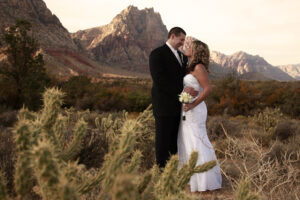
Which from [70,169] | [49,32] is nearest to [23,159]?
[70,169]

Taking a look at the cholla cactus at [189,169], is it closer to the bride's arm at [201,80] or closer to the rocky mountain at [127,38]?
the bride's arm at [201,80]

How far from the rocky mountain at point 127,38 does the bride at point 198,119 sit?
138 metres

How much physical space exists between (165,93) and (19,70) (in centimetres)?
1133

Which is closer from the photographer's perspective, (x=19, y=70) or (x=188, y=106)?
(x=188, y=106)

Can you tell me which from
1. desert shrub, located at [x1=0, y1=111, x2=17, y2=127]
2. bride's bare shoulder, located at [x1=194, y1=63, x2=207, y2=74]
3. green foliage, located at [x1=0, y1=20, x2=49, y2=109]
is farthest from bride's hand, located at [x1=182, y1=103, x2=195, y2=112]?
green foliage, located at [x1=0, y1=20, x2=49, y2=109]

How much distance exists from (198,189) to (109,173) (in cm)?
337

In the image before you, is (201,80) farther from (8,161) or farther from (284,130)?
(284,130)

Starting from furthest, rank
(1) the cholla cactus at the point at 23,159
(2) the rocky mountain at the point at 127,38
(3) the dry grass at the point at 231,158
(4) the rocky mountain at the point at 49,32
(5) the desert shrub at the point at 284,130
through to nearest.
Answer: (2) the rocky mountain at the point at 127,38 < (4) the rocky mountain at the point at 49,32 < (5) the desert shrub at the point at 284,130 < (3) the dry grass at the point at 231,158 < (1) the cholla cactus at the point at 23,159

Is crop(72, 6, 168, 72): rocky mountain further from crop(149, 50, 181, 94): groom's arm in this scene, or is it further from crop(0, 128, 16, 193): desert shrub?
crop(149, 50, 181, 94): groom's arm

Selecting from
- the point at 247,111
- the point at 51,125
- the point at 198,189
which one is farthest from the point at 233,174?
the point at 247,111

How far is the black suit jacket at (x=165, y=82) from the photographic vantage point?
405cm

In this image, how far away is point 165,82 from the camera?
13.3 feet

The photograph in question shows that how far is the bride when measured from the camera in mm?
4172

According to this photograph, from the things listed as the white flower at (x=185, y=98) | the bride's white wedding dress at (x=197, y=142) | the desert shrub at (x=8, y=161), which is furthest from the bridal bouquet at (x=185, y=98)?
the desert shrub at (x=8, y=161)
